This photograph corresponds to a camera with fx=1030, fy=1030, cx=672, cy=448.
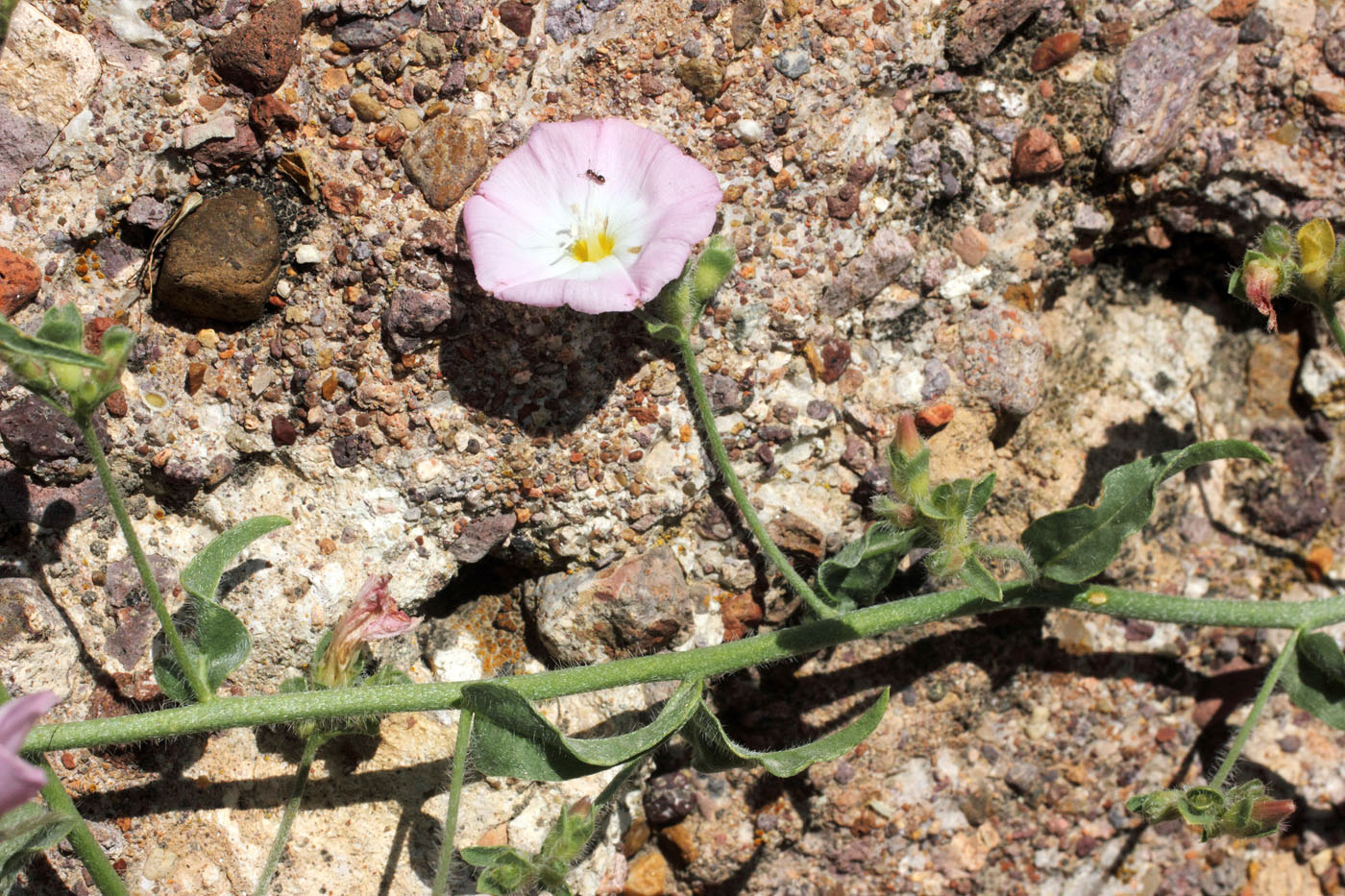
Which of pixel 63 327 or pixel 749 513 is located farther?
pixel 749 513

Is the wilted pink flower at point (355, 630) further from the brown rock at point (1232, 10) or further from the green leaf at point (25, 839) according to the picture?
the brown rock at point (1232, 10)

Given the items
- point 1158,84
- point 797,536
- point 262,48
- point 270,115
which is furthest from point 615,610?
point 1158,84

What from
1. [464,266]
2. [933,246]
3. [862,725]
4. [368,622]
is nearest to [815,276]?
[933,246]

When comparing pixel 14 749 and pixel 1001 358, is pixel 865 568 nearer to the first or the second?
pixel 1001 358

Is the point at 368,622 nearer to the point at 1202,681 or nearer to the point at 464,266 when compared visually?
the point at 464,266

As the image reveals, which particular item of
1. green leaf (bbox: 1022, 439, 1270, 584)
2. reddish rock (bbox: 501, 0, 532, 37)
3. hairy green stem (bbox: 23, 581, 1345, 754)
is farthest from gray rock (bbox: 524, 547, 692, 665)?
reddish rock (bbox: 501, 0, 532, 37)

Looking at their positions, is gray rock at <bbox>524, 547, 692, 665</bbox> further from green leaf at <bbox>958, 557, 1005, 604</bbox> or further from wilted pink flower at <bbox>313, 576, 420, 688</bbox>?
green leaf at <bbox>958, 557, 1005, 604</bbox>
